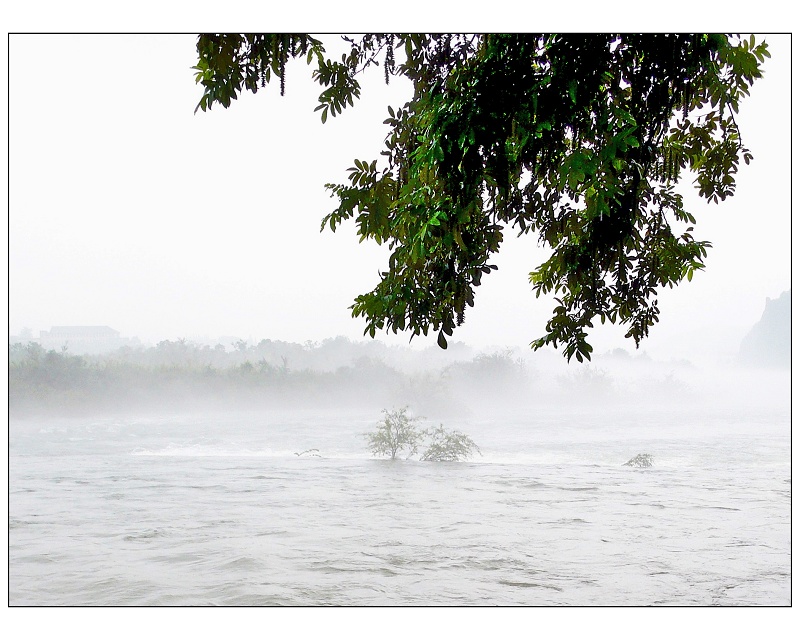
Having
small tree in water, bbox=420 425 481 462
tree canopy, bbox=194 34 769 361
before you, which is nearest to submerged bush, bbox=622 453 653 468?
small tree in water, bbox=420 425 481 462

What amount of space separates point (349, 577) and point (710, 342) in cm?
178

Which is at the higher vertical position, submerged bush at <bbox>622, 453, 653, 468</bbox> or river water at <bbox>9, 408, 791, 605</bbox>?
submerged bush at <bbox>622, 453, 653, 468</bbox>

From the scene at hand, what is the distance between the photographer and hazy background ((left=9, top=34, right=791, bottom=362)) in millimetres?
3131

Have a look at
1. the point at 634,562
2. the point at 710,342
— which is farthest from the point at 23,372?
the point at 710,342

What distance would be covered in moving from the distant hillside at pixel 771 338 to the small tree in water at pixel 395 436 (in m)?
1.40

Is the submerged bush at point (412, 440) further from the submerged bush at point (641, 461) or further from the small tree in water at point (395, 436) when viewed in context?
the submerged bush at point (641, 461)

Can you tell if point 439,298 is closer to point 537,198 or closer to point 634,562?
point 537,198

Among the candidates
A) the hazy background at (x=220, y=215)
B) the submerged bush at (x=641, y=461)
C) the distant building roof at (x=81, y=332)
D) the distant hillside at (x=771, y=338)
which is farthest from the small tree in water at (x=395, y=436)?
the distant hillside at (x=771, y=338)

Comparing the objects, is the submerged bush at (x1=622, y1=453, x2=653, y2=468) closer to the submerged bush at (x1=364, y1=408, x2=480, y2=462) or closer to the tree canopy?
the submerged bush at (x1=364, y1=408, x2=480, y2=462)

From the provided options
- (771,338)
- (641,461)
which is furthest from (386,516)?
(771,338)

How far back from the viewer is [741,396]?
3.37m

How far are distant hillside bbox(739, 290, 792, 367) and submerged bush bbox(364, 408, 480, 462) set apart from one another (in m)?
1.20
